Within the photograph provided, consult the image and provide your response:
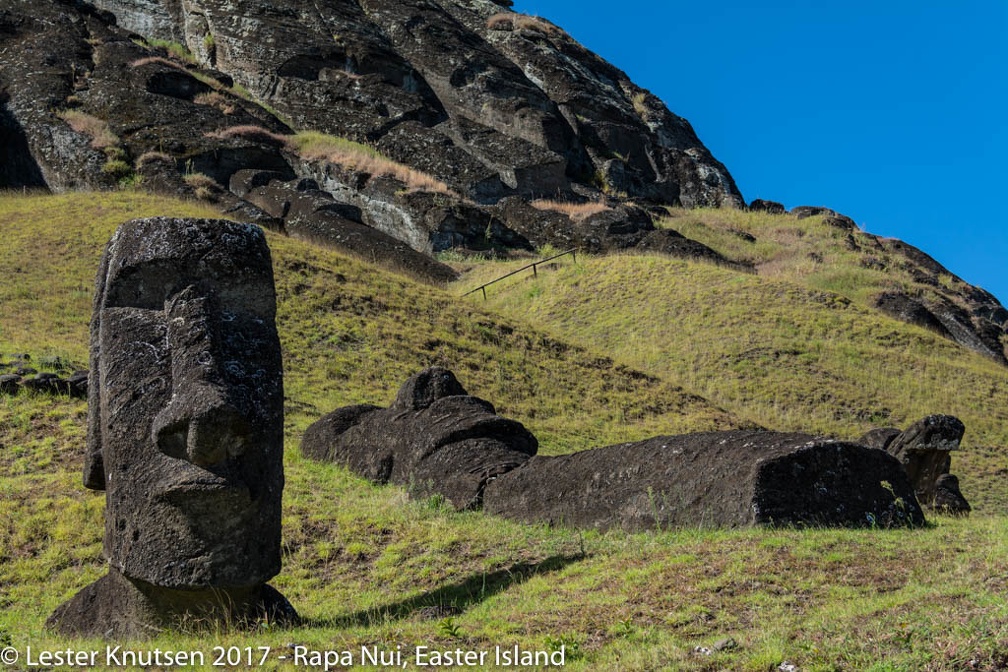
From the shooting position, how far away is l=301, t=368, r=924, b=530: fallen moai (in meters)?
9.23

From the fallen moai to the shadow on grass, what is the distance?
133 cm

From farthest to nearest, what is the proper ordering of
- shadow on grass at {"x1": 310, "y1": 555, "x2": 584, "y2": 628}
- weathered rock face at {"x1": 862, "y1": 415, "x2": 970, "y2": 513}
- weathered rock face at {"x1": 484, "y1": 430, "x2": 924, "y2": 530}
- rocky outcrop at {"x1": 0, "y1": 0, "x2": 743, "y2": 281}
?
1. rocky outcrop at {"x1": 0, "y1": 0, "x2": 743, "y2": 281}
2. weathered rock face at {"x1": 862, "y1": 415, "x2": 970, "y2": 513}
3. weathered rock face at {"x1": 484, "y1": 430, "x2": 924, "y2": 530}
4. shadow on grass at {"x1": 310, "y1": 555, "x2": 584, "y2": 628}

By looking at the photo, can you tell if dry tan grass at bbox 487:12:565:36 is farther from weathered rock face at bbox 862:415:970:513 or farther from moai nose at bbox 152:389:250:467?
moai nose at bbox 152:389:250:467

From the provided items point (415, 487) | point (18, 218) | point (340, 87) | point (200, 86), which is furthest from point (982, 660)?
point (340, 87)

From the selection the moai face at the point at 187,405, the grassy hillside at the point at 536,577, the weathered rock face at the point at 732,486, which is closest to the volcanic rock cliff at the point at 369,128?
the grassy hillside at the point at 536,577

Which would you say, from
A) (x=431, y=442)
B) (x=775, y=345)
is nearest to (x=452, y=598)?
(x=431, y=442)

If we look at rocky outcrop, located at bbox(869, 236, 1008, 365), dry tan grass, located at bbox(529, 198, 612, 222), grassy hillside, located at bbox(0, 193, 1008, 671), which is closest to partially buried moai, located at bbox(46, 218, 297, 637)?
grassy hillside, located at bbox(0, 193, 1008, 671)

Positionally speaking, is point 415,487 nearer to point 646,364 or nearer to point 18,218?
point 646,364

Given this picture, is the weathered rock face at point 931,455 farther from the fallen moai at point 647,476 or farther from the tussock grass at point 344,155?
the tussock grass at point 344,155

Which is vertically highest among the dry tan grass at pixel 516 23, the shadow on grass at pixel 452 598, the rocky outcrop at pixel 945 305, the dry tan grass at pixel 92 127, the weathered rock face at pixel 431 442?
the dry tan grass at pixel 516 23

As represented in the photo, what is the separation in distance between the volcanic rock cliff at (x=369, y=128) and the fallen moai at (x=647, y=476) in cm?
1975

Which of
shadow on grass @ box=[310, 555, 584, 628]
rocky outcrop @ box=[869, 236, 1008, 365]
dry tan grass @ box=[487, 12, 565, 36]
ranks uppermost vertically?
dry tan grass @ box=[487, 12, 565, 36]

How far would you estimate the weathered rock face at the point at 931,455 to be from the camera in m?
14.7

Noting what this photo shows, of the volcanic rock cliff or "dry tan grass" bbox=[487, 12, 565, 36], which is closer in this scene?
the volcanic rock cliff
